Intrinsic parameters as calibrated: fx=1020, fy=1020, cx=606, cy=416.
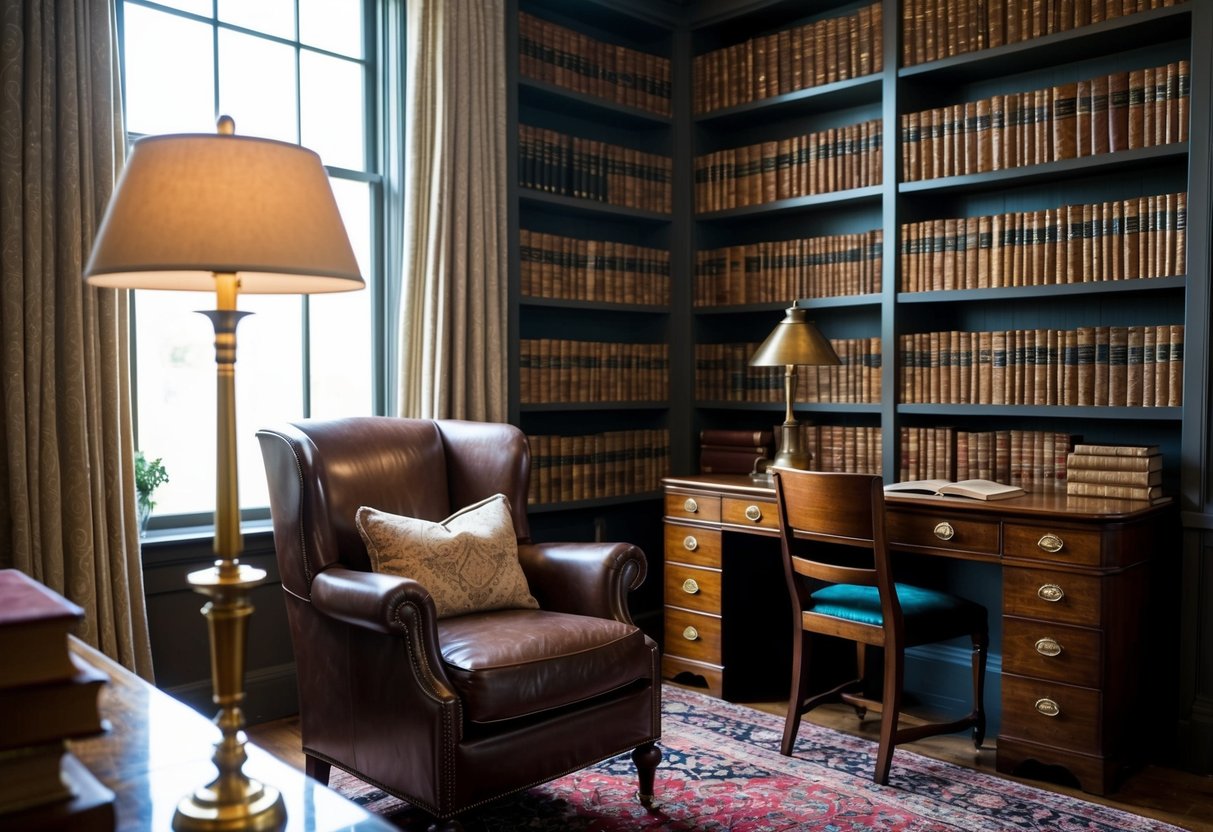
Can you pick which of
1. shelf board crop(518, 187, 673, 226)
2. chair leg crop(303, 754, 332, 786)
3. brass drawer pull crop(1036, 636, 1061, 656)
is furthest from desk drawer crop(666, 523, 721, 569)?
chair leg crop(303, 754, 332, 786)

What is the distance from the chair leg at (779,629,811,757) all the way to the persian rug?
2.2 inches

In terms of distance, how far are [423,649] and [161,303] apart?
68.5 inches

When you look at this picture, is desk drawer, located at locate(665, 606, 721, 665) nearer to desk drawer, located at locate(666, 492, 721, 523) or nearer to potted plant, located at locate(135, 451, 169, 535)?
desk drawer, located at locate(666, 492, 721, 523)

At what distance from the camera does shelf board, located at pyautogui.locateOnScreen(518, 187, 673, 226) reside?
163 inches

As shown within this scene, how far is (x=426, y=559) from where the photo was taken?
277 centimetres

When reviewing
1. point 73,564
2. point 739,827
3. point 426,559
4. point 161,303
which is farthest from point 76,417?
point 739,827

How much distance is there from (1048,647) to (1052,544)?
31 cm

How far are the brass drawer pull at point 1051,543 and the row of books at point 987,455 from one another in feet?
1.64

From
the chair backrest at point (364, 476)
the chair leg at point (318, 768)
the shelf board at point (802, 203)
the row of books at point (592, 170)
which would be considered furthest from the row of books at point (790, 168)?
the chair leg at point (318, 768)

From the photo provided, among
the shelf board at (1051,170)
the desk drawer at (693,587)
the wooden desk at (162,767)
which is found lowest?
the desk drawer at (693,587)

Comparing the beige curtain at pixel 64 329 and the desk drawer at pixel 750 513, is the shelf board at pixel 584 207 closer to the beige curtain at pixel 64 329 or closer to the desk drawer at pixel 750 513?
the desk drawer at pixel 750 513

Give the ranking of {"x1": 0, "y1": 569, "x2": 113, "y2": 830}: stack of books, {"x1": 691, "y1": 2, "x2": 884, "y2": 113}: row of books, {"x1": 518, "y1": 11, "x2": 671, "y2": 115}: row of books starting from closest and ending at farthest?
1. {"x1": 0, "y1": 569, "x2": 113, "y2": 830}: stack of books
2. {"x1": 691, "y1": 2, "x2": 884, "y2": 113}: row of books
3. {"x1": 518, "y1": 11, "x2": 671, "y2": 115}: row of books

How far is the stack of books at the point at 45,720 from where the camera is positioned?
1.04m

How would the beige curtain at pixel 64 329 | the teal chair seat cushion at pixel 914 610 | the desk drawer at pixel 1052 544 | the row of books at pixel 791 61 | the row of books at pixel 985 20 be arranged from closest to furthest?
the beige curtain at pixel 64 329 < the desk drawer at pixel 1052 544 < the teal chair seat cushion at pixel 914 610 < the row of books at pixel 985 20 < the row of books at pixel 791 61
